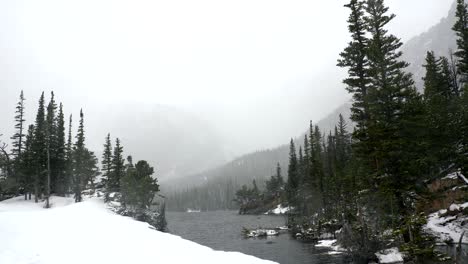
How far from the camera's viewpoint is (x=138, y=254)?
40.6ft

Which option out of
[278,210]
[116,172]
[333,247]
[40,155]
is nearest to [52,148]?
[40,155]

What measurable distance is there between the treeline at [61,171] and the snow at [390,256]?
41818mm

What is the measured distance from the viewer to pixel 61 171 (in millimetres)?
68062

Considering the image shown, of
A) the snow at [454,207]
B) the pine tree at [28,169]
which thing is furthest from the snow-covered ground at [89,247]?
the pine tree at [28,169]

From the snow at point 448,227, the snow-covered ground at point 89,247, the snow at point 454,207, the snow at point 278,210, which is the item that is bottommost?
the snow at point 278,210

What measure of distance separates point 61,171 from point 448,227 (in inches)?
2710

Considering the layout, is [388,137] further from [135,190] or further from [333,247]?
[135,190]

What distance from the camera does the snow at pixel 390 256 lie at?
2932cm

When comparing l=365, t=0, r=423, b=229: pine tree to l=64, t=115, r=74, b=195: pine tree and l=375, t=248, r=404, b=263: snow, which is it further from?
l=64, t=115, r=74, b=195: pine tree

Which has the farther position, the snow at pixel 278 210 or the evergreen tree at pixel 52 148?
the snow at pixel 278 210

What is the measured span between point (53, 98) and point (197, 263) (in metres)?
68.6

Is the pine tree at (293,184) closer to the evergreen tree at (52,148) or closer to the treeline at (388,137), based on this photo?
the treeline at (388,137)

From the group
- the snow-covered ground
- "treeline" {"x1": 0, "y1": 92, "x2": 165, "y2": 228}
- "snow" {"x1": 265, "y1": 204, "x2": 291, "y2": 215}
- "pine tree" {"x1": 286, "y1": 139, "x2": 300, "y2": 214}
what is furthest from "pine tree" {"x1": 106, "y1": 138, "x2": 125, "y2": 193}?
"snow" {"x1": 265, "y1": 204, "x2": 291, "y2": 215}

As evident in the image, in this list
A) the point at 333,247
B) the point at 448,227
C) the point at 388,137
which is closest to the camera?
the point at 388,137
